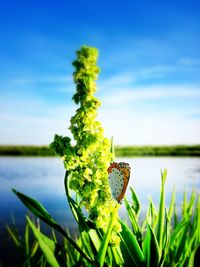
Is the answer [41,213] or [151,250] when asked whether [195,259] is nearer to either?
[151,250]

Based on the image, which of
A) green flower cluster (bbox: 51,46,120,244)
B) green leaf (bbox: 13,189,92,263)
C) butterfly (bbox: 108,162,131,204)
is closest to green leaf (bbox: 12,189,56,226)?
green leaf (bbox: 13,189,92,263)

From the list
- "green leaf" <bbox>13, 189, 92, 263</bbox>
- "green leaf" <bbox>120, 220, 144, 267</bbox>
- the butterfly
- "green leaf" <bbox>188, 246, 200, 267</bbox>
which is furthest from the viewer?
"green leaf" <bbox>120, 220, 144, 267</bbox>

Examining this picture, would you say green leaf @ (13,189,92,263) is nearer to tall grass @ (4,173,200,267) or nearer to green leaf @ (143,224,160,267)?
tall grass @ (4,173,200,267)

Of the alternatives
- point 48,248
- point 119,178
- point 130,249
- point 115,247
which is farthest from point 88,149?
point 130,249

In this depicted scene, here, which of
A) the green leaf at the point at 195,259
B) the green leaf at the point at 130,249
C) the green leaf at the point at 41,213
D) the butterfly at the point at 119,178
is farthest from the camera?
the green leaf at the point at 130,249

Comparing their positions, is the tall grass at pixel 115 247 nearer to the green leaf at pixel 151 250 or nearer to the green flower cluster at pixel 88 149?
the green leaf at pixel 151 250

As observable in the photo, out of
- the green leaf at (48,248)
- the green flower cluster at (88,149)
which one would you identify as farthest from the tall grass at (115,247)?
the green flower cluster at (88,149)
